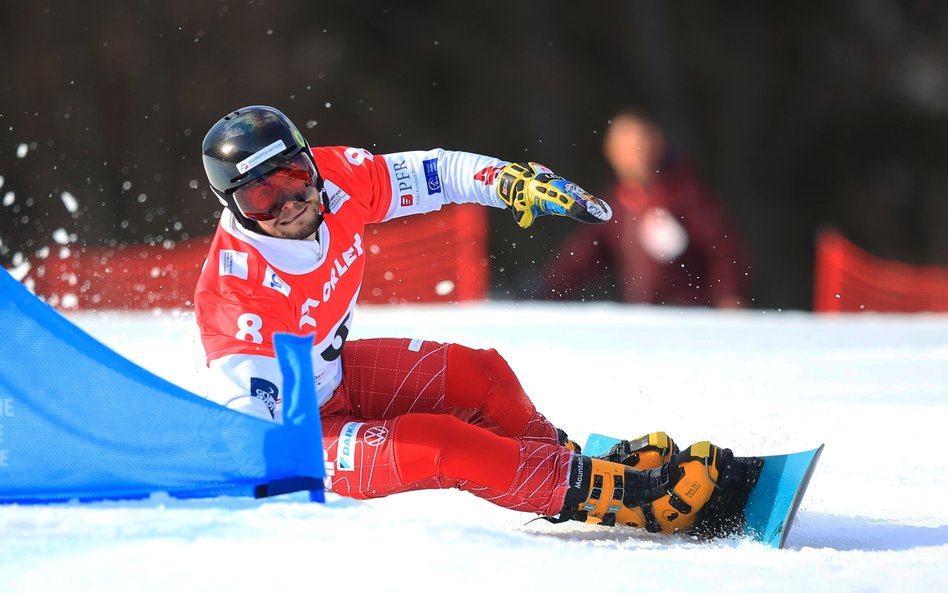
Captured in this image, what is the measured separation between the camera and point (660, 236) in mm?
7852

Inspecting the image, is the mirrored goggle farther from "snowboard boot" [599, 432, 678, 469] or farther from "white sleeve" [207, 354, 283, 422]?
"snowboard boot" [599, 432, 678, 469]

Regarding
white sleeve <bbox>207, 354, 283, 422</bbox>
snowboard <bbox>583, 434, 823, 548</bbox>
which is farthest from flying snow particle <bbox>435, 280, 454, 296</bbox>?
white sleeve <bbox>207, 354, 283, 422</bbox>

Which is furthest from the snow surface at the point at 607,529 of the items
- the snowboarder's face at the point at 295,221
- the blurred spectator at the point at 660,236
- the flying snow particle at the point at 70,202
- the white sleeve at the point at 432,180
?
the flying snow particle at the point at 70,202

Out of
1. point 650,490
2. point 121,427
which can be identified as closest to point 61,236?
point 121,427

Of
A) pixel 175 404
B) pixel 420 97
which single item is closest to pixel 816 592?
pixel 175 404

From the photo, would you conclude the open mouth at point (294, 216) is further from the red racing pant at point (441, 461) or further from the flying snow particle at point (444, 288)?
the flying snow particle at point (444, 288)

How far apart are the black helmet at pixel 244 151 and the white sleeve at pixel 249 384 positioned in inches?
18.3

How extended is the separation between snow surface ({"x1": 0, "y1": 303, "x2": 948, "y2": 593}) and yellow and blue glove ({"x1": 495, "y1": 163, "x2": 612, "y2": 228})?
850 mm

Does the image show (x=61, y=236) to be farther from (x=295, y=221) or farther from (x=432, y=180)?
(x=295, y=221)

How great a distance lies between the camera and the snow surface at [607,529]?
8.57 feet

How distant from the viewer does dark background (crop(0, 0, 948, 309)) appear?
15383 millimetres

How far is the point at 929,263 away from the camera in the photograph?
1647 cm

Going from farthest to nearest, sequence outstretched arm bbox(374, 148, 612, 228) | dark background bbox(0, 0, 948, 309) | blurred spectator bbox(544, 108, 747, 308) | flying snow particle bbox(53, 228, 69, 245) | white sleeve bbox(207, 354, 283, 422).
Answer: dark background bbox(0, 0, 948, 309) < flying snow particle bbox(53, 228, 69, 245) < blurred spectator bbox(544, 108, 747, 308) < outstretched arm bbox(374, 148, 612, 228) < white sleeve bbox(207, 354, 283, 422)

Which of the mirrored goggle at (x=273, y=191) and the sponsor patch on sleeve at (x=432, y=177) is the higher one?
the sponsor patch on sleeve at (x=432, y=177)
